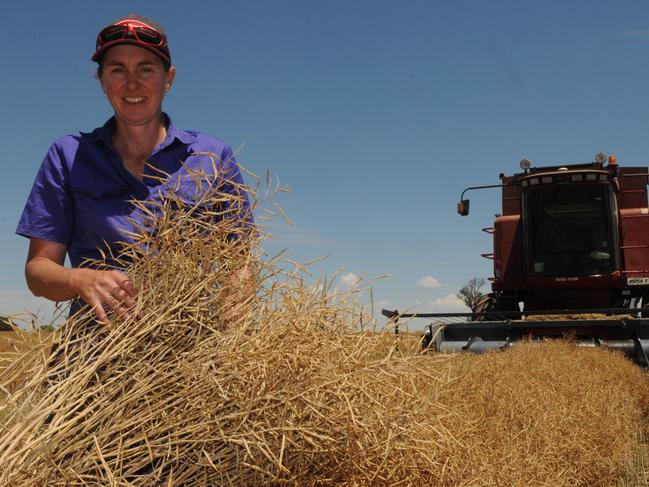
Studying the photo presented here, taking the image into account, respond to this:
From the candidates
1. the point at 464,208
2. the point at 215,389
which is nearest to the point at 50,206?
the point at 215,389

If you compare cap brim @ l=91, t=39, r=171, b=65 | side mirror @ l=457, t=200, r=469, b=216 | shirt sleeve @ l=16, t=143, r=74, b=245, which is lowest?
shirt sleeve @ l=16, t=143, r=74, b=245

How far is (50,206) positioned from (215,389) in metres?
1.02

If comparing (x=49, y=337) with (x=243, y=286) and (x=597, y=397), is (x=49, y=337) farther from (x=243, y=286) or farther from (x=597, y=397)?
(x=597, y=397)

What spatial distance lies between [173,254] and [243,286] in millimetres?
258

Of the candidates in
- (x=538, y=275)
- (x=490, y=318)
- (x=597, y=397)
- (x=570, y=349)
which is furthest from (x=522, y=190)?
(x=597, y=397)

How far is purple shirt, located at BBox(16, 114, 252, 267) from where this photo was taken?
2.50m

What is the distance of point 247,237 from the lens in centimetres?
253

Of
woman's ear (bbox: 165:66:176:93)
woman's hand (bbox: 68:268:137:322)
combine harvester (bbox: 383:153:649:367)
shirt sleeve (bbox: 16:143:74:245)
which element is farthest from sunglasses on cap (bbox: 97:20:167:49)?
combine harvester (bbox: 383:153:649:367)

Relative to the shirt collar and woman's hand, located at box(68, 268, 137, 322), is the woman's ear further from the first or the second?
woman's hand, located at box(68, 268, 137, 322)

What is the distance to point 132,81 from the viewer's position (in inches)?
99.1

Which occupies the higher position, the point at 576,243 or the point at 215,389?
the point at 576,243

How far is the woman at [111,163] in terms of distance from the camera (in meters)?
2.50

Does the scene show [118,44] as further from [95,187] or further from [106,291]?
[106,291]

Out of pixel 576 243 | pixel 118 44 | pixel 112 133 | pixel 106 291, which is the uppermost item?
→ pixel 576 243
